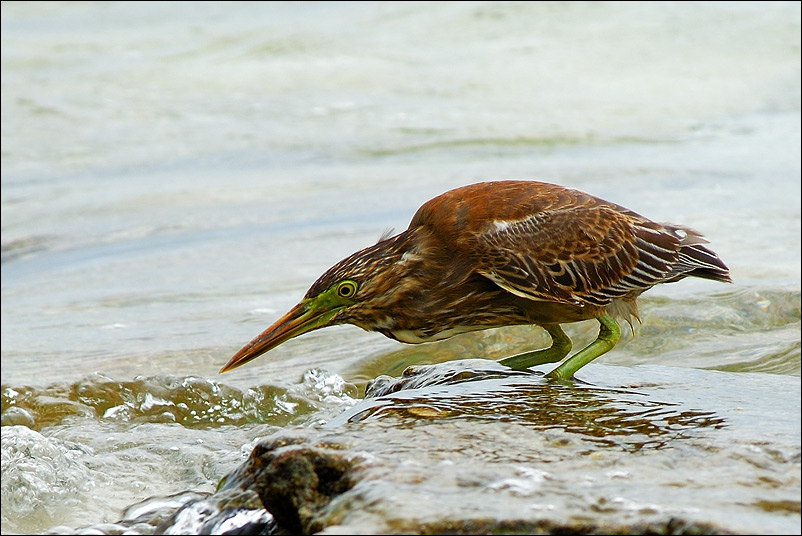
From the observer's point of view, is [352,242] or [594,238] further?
[352,242]

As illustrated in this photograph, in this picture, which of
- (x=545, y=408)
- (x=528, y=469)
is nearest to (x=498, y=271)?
(x=545, y=408)

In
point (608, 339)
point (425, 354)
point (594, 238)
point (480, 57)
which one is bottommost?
point (425, 354)

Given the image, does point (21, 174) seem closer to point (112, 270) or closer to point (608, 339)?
point (112, 270)

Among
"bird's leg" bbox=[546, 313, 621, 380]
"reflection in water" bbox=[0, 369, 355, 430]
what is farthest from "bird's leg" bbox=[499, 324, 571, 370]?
"reflection in water" bbox=[0, 369, 355, 430]

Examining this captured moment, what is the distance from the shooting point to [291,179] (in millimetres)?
11875

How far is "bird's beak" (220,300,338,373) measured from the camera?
4.79 metres

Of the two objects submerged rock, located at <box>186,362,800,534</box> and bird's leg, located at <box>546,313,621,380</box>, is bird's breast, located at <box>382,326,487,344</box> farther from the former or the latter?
submerged rock, located at <box>186,362,800,534</box>

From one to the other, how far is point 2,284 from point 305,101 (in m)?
6.05

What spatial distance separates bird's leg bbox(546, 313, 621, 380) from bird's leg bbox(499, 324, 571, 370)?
0.21 metres

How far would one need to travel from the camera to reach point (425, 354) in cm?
690

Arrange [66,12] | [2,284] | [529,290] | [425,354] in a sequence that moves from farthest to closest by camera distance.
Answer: [66,12] → [2,284] → [425,354] → [529,290]

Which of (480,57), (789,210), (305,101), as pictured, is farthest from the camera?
(480,57)

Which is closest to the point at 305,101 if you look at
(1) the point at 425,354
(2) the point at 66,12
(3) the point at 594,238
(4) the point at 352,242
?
(4) the point at 352,242

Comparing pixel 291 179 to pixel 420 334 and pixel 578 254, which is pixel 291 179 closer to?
pixel 420 334
